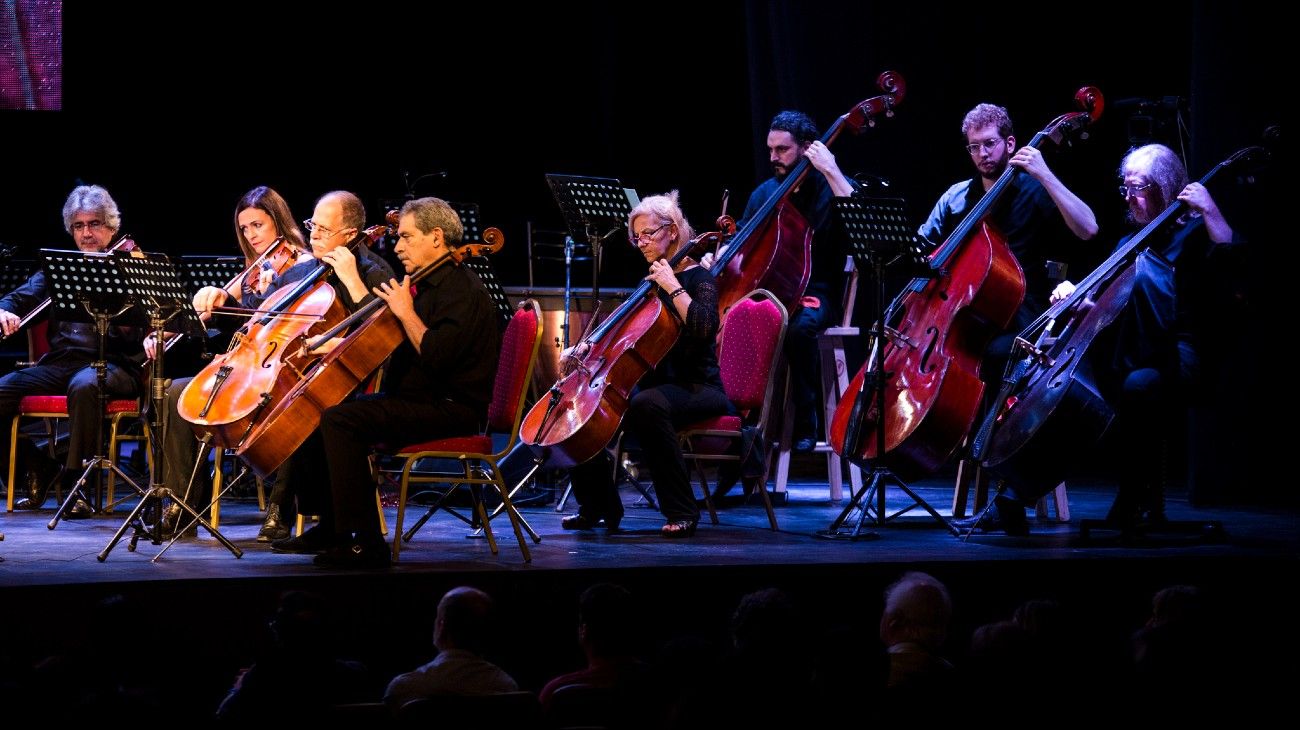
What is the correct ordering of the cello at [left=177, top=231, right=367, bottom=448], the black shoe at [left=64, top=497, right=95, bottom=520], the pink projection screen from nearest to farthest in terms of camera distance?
the cello at [left=177, top=231, right=367, bottom=448] < the black shoe at [left=64, top=497, right=95, bottom=520] < the pink projection screen

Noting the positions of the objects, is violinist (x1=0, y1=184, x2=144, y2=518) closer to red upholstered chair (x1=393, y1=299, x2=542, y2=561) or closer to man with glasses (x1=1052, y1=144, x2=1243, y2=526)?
red upholstered chair (x1=393, y1=299, x2=542, y2=561)

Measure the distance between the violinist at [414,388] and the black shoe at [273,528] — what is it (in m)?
0.50

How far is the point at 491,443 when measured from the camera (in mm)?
5281

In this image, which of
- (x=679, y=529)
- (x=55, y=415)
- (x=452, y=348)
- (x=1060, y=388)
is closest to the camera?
(x=452, y=348)

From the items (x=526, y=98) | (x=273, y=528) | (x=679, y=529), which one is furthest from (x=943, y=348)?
(x=526, y=98)

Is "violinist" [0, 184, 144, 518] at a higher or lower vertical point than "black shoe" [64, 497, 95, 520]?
higher

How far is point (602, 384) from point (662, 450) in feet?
1.38

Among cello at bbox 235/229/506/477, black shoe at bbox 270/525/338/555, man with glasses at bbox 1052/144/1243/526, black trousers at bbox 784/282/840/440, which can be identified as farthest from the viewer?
black trousers at bbox 784/282/840/440

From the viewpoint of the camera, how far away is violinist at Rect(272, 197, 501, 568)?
491 centimetres

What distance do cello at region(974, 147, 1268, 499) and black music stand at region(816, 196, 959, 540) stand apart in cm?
39

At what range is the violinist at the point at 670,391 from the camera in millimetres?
5883

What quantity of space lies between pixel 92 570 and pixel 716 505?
321cm

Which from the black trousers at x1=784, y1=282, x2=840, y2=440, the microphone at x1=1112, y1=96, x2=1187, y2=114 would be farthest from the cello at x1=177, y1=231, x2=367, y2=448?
the microphone at x1=1112, y1=96, x2=1187, y2=114

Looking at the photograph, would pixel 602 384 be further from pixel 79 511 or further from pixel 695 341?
pixel 79 511
